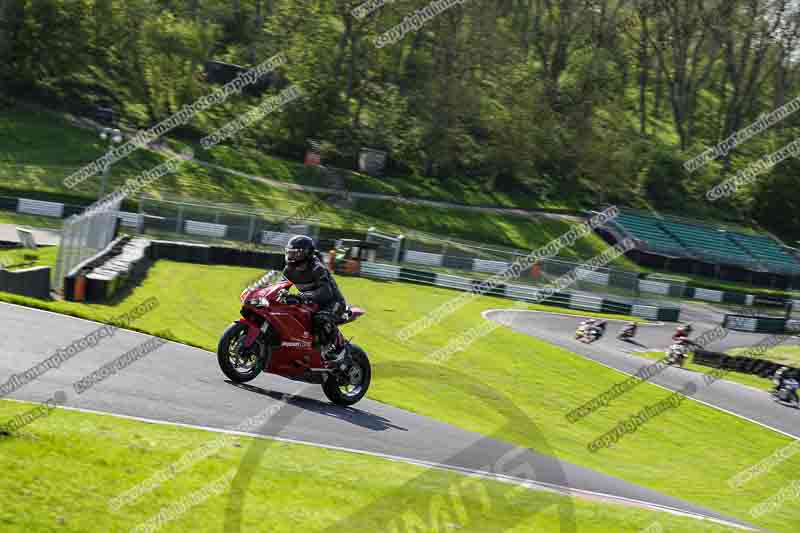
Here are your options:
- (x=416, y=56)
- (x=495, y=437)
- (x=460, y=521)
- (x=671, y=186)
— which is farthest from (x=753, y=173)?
(x=460, y=521)

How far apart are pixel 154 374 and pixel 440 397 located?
6.73 meters

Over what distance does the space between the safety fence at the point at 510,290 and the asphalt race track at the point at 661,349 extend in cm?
172

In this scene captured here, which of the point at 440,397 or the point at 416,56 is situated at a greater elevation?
the point at 416,56

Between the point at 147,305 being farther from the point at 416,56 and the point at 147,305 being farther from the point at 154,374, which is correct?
the point at 416,56

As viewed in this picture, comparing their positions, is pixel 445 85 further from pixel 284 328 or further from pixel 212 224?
pixel 284 328

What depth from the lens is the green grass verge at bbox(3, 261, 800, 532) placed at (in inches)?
615

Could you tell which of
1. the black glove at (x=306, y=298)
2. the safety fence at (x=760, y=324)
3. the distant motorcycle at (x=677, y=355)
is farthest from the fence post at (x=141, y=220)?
the safety fence at (x=760, y=324)

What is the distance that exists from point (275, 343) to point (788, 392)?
17759 millimetres

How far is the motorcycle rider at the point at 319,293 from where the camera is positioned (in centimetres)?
1248

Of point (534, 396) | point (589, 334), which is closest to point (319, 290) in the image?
point (534, 396)

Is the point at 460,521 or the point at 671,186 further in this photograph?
the point at 671,186

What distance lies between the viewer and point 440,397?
17.7 meters

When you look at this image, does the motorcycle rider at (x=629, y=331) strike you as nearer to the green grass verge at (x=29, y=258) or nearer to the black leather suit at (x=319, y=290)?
the green grass verge at (x=29, y=258)

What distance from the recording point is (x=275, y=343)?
12.6m
